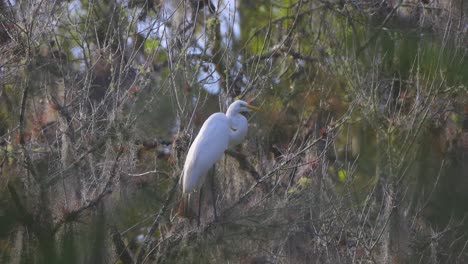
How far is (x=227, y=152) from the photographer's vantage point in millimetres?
4445

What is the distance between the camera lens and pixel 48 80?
4.01 meters

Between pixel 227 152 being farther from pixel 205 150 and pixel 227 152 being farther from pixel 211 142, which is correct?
pixel 205 150

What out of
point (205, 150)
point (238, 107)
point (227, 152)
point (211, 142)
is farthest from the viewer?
point (227, 152)

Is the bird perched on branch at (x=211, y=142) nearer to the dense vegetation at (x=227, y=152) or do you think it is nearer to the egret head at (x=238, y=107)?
the egret head at (x=238, y=107)

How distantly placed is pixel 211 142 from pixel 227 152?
58cm

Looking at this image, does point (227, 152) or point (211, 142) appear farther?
point (227, 152)

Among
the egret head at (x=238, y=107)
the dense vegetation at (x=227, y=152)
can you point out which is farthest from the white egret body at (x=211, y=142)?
the dense vegetation at (x=227, y=152)

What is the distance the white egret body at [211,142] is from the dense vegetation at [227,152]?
4.8 inches

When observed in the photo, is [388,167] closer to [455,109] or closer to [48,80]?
[455,109]

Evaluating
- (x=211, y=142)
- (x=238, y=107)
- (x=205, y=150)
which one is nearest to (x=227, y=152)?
(x=238, y=107)

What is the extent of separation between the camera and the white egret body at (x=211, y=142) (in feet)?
11.9

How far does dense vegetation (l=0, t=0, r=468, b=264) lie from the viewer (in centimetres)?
320

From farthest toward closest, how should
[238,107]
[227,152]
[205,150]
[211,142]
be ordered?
[227,152]
[238,107]
[211,142]
[205,150]

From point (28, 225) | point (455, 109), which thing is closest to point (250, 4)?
point (455, 109)
